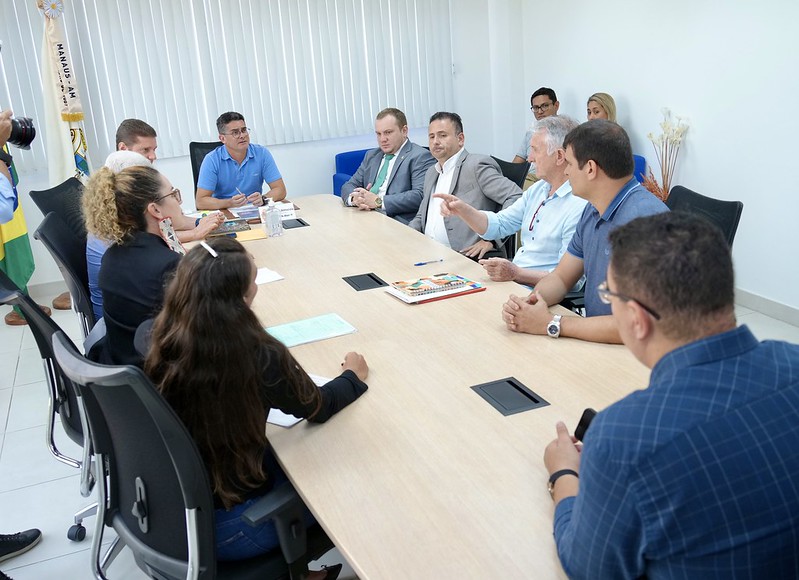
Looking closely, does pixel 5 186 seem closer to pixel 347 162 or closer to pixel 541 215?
pixel 541 215

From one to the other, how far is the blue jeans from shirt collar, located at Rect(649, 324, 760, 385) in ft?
3.20

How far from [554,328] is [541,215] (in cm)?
109

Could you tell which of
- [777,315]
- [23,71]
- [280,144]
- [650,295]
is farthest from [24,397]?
[777,315]

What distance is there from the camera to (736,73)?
4.38m

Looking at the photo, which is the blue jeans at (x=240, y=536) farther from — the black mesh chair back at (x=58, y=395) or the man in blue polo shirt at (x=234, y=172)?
the man in blue polo shirt at (x=234, y=172)

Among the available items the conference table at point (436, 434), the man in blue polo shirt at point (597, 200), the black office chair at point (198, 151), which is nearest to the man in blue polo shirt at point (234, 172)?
the black office chair at point (198, 151)

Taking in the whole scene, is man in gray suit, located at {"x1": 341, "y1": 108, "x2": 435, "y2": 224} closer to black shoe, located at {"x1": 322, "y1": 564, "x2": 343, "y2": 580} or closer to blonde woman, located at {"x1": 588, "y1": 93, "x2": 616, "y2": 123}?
blonde woman, located at {"x1": 588, "y1": 93, "x2": 616, "y2": 123}

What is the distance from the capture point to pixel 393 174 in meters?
4.84

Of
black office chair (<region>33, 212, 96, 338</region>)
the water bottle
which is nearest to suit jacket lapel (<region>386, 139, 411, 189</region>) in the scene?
the water bottle

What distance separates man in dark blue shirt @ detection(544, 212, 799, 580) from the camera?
3.33 feet

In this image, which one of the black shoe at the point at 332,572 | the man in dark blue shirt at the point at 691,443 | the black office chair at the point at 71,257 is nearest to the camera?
the man in dark blue shirt at the point at 691,443

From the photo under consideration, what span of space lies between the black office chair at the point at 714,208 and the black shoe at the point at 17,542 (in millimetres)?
2673

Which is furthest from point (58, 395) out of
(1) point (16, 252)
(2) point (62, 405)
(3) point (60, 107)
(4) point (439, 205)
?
(3) point (60, 107)

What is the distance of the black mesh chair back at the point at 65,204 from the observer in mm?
3322
